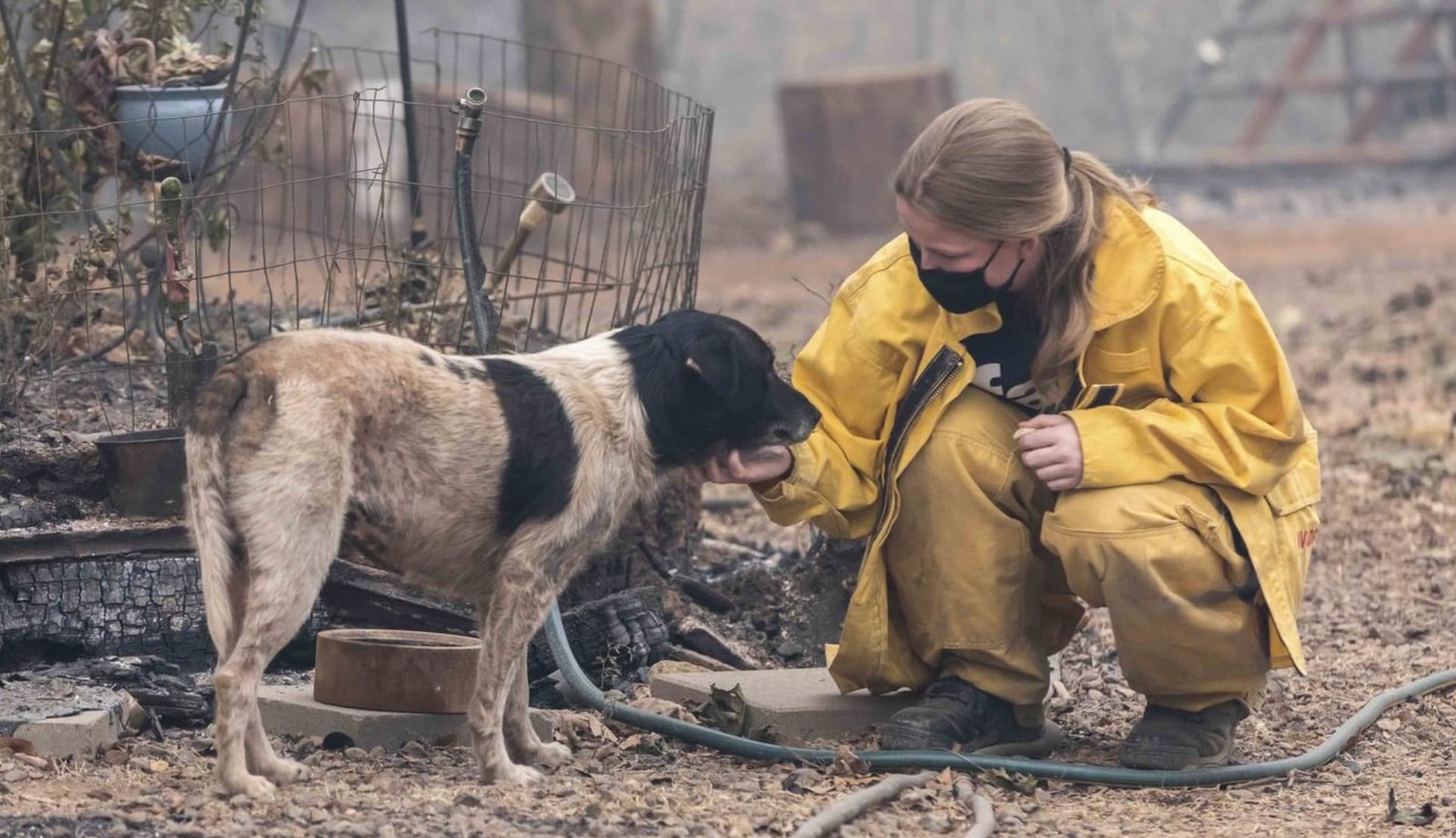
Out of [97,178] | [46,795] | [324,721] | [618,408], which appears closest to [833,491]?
[618,408]

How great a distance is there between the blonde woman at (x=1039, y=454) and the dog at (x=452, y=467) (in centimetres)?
25

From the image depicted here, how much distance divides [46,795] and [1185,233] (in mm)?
2844

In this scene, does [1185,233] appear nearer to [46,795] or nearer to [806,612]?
[806,612]

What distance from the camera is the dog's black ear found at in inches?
157

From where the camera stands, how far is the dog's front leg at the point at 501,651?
385 centimetres

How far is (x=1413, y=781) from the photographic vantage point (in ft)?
13.8

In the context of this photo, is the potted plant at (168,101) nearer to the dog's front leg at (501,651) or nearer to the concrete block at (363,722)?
the concrete block at (363,722)

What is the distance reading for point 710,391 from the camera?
4.01 meters

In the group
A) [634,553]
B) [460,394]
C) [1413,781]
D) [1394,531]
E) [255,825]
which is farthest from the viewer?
[1394,531]

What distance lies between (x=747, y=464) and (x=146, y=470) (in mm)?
1674

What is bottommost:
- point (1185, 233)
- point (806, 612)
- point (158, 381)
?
point (806, 612)

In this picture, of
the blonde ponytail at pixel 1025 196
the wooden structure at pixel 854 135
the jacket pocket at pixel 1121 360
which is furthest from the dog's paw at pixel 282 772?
the wooden structure at pixel 854 135

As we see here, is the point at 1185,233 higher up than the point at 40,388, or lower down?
higher up

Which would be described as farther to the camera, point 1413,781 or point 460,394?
point 1413,781
